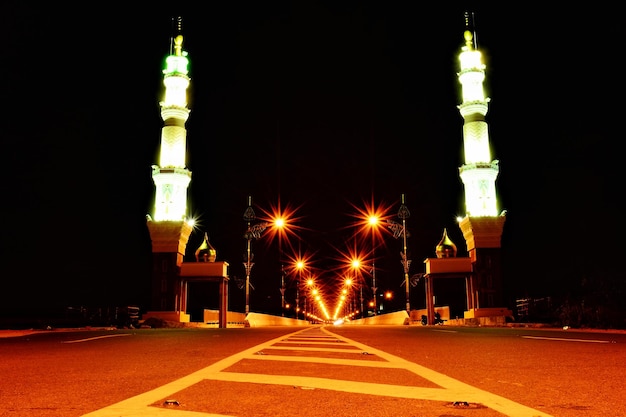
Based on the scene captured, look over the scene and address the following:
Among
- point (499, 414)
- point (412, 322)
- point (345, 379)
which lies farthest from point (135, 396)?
point (412, 322)

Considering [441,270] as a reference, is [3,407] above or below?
below

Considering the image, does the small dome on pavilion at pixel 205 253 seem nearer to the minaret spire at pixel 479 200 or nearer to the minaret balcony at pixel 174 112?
the minaret balcony at pixel 174 112

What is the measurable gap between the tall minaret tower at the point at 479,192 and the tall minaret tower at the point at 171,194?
26.6m

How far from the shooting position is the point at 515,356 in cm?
933

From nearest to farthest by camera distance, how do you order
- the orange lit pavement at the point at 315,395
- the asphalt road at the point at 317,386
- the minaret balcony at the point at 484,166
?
1. the orange lit pavement at the point at 315,395
2. the asphalt road at the point at 317,386
3. the minaret balcony at the point at 484,166

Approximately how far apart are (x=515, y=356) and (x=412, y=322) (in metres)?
44.2

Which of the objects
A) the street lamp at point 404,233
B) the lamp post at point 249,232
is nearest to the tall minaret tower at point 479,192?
the street lamp at point 404,233

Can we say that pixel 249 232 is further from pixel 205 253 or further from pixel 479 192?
pixel 479 192

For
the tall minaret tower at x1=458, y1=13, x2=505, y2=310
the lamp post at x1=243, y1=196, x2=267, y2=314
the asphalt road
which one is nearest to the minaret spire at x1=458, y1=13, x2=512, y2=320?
the tall minaret tower at x1=458, y1=13, x2=505, y2=310

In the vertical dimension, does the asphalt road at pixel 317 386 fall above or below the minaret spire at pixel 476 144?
below

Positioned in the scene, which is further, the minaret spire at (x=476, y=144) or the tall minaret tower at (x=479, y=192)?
the minaret spire at (x=476, y=144)

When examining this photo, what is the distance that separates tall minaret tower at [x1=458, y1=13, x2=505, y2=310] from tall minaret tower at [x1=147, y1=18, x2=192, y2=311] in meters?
26.6

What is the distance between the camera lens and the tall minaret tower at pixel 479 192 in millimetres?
54812

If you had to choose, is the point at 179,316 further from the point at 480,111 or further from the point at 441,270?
the point at 480,111
